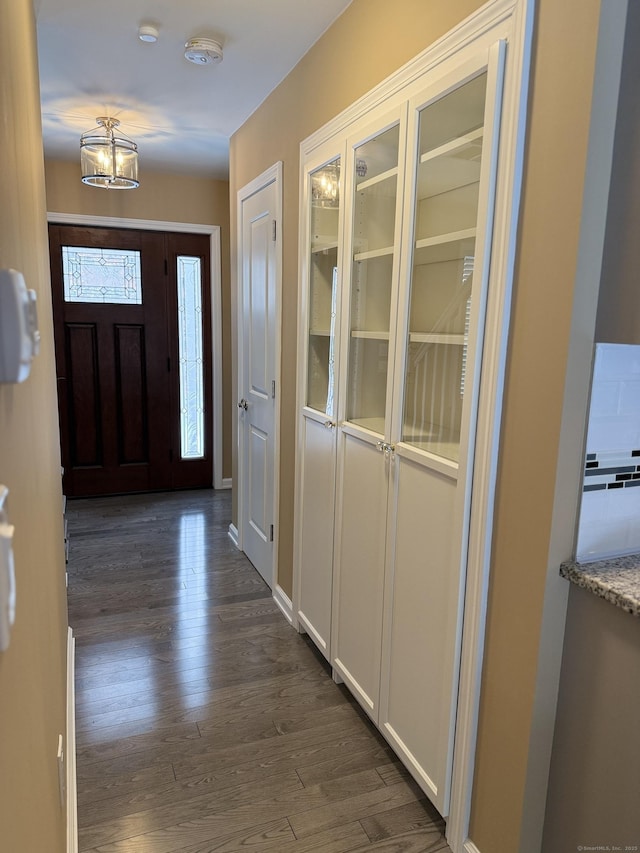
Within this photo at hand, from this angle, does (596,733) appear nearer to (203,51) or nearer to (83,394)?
(203,51)

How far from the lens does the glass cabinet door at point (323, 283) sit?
2.30 metres

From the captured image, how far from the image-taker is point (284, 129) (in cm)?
268

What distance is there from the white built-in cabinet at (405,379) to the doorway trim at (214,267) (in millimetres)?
2449

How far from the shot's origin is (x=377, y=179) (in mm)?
1925

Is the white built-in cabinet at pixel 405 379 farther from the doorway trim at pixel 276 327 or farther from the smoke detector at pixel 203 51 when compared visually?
the smoke detector at pixel 203 51

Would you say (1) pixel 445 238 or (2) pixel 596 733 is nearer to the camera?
(2) pixel 596 733

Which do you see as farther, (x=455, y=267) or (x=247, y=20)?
(x=247, y=20)

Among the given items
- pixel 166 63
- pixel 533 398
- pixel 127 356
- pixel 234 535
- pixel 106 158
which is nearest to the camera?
pixel 533 398

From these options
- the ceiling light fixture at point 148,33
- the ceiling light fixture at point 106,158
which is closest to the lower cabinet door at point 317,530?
the ceiling light fixture at point 148,33

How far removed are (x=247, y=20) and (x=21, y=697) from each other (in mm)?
2406

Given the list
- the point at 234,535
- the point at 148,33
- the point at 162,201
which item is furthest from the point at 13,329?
the point at 162,201

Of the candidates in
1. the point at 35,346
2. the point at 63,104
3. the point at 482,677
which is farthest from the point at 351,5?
the point at 482,677

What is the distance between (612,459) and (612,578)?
269 mm

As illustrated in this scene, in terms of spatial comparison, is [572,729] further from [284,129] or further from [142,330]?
[142,330]
